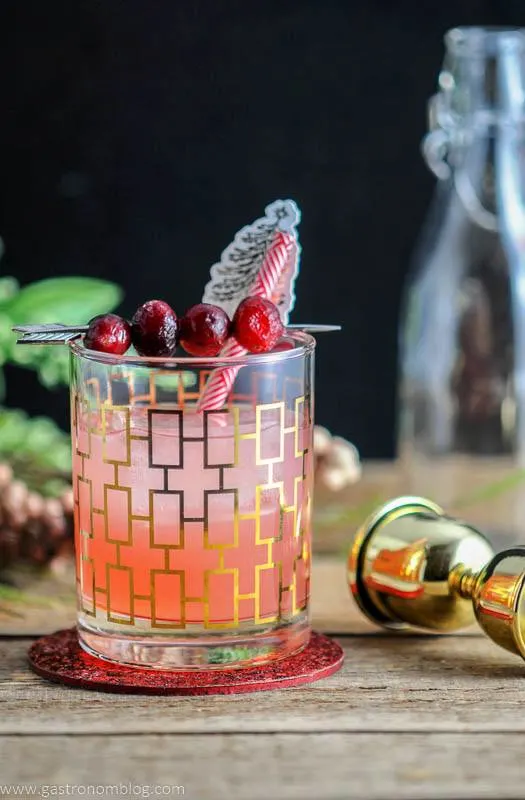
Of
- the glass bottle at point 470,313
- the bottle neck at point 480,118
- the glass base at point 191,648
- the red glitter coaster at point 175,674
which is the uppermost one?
the bottle neck at point 480,118

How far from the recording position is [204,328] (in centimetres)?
72

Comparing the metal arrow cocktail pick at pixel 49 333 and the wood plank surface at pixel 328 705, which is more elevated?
the metal arrow cocktail pick at pixel 49 333

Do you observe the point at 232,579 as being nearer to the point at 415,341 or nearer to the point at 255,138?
the point at 415,341

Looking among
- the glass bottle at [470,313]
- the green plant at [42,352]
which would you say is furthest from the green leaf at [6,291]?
the glass bottle at [470,313]

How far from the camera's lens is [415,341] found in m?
1.20

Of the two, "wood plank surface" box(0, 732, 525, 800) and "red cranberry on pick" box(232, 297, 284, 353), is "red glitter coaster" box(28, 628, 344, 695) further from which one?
"red cranberry on pick" box(232, 297, 284, 353)

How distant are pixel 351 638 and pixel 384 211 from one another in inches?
25.7

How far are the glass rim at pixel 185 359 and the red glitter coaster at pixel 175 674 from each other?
0.59 feet

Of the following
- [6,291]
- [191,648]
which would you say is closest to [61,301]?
[6,291]

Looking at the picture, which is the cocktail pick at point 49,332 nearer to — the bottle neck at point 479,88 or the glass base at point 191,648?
the glass base at point 191,648

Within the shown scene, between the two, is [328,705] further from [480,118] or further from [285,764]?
[480,118]

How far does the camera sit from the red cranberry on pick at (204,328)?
0.72 meters

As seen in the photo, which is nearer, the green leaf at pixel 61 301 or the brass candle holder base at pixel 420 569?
the brass candle holder base at pixel 420 569

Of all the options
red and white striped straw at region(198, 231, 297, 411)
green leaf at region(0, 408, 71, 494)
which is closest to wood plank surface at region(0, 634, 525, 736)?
red and white striped straw at region(198, 231, 297, 411)
